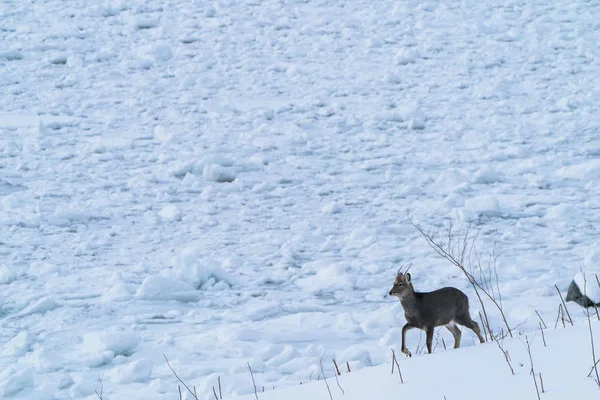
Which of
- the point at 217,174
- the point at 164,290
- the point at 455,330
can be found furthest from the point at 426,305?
the point at 217,174

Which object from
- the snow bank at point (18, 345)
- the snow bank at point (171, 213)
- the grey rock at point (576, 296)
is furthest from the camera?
the snow bank at point (171, 213)

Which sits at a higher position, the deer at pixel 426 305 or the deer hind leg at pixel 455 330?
the deer at pixel 426 305

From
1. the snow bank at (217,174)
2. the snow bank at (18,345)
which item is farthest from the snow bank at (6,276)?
the snow bank at (217,174)

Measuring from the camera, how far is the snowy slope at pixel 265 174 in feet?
16.5

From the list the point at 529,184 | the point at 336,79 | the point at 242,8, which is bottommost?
the point at 529,184

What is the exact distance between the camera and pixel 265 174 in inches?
328

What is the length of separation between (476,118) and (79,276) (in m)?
5.74

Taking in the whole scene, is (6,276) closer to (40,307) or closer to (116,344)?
(40,307)

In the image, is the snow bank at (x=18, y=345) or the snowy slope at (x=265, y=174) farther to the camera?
the snowy slope at (x=265, y=174)

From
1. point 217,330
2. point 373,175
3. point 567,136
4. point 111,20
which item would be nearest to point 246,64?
point 111,20

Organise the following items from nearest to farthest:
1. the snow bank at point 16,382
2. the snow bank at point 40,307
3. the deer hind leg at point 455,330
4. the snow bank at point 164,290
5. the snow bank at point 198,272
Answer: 1. the deer hind leg at point 455,330
2. the snow bank at point 16,382
3. the snow bank at point 40,307
4. the snow bank at point 164,290
5. the snow bank at point 198,272

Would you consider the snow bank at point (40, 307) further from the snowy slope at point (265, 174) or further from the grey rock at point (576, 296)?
the grey rock at point (576, 296)

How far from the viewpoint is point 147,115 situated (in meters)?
9.94

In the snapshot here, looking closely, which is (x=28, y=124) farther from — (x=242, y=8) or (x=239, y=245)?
(x=242, y=8)
